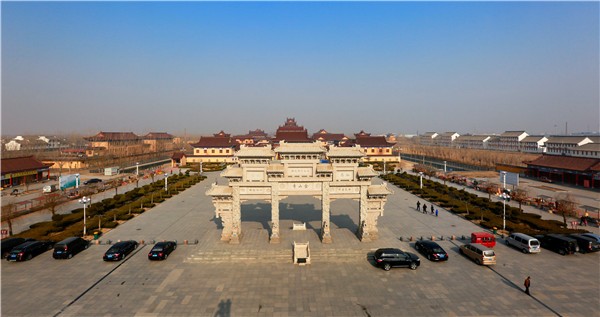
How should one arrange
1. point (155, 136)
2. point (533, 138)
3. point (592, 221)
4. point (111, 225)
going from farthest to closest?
point (155, 136)
point (533, 138)
point (592, 221)
point (111, 225)

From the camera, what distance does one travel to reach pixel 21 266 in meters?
19.1

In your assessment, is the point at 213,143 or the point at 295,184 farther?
the point at 213,143

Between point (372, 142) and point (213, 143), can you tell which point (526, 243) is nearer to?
point (372, 142)

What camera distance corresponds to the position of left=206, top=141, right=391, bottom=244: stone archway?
2256 centimetres

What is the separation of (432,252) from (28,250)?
24914 mm

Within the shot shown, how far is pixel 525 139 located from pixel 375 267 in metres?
113

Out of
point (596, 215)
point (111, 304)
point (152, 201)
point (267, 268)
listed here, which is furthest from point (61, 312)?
point (596, 215)

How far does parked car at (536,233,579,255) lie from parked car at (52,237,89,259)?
3109cm

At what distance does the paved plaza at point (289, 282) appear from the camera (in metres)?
14.4

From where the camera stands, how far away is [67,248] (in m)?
20.3

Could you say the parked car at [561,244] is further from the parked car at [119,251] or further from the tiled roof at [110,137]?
the tiled roof at [110,137]

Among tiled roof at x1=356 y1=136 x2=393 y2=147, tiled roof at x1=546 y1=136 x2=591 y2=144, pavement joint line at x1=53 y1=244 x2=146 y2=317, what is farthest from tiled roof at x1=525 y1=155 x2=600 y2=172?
pavement joint line at x1=53 y1=244 x2=146 y2=317

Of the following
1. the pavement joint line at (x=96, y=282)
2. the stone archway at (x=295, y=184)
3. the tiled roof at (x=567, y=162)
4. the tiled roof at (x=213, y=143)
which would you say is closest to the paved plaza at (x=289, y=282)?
the pavement joint line at (x=96, y=282)

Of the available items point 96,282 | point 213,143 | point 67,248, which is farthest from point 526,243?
point 213,143
